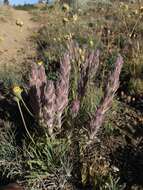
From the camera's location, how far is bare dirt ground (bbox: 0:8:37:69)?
7.30 meters

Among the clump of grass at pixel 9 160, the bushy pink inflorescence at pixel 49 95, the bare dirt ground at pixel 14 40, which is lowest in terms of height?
the clump of grass at pixel 9 160

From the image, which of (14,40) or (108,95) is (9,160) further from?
(14,40)

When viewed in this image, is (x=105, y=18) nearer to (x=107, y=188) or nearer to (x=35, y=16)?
(x=35, y=16)

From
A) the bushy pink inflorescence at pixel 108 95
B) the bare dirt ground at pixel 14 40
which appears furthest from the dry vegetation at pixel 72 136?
the bare dirt ground at pixel 14 40

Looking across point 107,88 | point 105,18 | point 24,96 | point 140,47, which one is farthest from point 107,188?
point 105,18

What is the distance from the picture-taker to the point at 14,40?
29.5 feet

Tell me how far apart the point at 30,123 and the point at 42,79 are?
2.96ft

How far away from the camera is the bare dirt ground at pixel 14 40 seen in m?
7.30

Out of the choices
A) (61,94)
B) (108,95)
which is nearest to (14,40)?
(61,94)

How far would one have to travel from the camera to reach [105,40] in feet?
24.1

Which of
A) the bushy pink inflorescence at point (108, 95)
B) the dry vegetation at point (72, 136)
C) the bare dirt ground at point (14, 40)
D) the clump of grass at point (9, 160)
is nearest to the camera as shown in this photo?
the bushy pink inflorescence at point (108, 95)

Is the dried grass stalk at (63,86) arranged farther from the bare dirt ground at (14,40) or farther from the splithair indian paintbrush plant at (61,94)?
the bare dirt ground at (14,40)

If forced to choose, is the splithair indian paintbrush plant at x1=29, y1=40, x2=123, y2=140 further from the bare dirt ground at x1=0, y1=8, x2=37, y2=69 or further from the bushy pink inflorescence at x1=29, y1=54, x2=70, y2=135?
the bare dirt ground at x1=0, y1=8, x2=37, y2=69

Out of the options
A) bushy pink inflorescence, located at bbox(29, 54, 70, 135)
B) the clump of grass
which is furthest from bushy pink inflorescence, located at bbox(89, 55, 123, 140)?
the clump of grass
